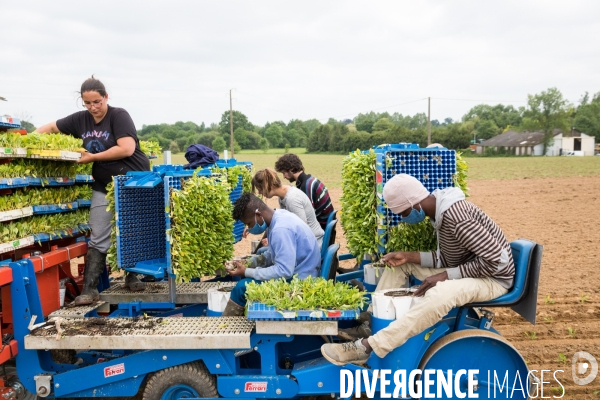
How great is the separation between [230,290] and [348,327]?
110cm

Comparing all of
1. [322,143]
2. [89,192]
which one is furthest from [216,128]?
[89,192]

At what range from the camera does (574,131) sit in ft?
278

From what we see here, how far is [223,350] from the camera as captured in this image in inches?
171

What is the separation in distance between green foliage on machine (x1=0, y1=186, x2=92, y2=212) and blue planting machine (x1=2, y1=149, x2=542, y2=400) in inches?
21.3

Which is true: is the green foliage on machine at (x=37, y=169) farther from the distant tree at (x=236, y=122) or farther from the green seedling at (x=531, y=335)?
the distant tree at (x=236, y=122)

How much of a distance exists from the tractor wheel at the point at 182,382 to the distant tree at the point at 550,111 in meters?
84.4

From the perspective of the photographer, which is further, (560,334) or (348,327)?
(560,334)

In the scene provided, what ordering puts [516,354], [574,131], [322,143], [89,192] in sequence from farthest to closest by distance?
[574,131] → [322,143] → [89,192] → [516,354]

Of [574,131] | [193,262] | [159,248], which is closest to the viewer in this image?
[193,262]

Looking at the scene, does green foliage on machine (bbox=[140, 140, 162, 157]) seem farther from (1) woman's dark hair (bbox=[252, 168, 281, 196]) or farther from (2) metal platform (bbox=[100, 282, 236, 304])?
(2) metal platform (bbox=[100, 282, 236, 304])

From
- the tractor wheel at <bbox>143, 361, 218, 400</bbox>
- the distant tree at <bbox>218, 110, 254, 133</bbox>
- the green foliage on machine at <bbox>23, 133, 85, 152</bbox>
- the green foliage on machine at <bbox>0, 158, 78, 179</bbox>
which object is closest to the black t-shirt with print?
the green foliage on machine at <bbox>23, 133, 85, 152</bbox>

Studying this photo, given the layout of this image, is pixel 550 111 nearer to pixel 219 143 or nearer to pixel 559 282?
pixel 219 143

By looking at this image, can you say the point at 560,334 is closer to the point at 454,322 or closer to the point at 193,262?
the point at 454,322

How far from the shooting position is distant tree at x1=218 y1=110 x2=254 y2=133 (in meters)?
54.9
